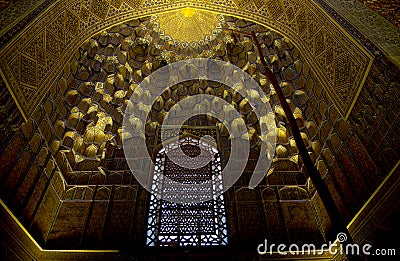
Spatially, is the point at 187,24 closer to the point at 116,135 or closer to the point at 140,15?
the point at 140,15

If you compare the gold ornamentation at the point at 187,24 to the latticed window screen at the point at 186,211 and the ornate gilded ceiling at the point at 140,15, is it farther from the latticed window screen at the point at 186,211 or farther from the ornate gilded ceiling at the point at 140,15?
the latticed window screen at the point at 186,211

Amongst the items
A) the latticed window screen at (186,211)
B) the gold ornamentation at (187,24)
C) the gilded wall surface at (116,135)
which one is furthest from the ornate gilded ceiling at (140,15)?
the latticed window screen at (186,211)

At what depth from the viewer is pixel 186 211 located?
22.7 feet

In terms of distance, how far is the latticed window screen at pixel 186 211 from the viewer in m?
6.39

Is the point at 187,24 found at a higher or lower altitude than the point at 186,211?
higher

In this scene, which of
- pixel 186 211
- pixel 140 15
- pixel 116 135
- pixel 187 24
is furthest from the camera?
pixel 187 24

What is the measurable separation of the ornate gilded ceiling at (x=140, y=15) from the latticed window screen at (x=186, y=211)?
3.23 m

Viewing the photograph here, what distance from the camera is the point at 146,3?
7.23 m

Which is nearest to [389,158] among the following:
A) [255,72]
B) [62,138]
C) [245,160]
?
[245,160]

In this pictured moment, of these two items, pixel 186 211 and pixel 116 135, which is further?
pixel 116 135

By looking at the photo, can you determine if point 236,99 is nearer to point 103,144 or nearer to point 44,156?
point 103,144

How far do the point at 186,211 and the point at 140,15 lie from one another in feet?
14.8

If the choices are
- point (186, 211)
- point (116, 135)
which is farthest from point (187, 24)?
point (186, 211)

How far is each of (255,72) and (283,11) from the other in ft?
6.21
